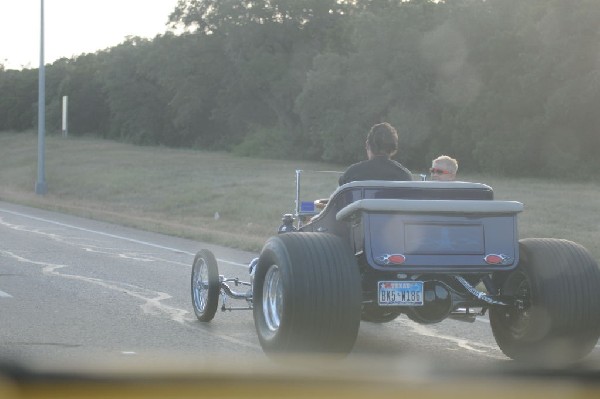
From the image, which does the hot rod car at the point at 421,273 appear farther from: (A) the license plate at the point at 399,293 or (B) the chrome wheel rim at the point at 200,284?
(B) the chrome wheel rim at the point at 200,284

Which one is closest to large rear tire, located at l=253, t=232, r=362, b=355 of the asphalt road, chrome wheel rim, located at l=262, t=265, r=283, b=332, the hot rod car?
the hot rod car

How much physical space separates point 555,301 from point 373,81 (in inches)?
2028

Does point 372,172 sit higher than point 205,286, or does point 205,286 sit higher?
point 372,172

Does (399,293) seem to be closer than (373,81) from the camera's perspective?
Yes

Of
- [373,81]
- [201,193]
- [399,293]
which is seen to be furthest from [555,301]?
[373,81]

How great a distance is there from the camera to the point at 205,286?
33.6ft

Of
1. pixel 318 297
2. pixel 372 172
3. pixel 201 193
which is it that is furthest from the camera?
pixel 201 193

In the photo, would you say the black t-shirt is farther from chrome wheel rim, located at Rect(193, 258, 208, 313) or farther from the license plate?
chrome wheel rim, located at Rect(193, 258, 208, 313)

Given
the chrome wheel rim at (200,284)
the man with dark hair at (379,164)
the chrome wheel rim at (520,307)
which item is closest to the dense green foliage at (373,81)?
the chrome wheel rim at (200,284)

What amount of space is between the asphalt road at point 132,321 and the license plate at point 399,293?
0.73 m

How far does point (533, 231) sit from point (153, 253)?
8318 mm

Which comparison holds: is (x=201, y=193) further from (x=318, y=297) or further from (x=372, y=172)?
(x=318, y=297)

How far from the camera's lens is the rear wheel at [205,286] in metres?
9.99

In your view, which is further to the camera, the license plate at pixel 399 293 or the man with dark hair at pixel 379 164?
the man with dark hair at pixel 379 164
